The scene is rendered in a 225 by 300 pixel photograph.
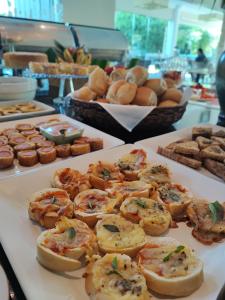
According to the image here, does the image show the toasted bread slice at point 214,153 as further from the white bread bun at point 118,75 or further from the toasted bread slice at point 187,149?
the white bread bun at point 118,75

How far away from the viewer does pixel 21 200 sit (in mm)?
716

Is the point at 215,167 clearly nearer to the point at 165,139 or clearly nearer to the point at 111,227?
the point at 165,139

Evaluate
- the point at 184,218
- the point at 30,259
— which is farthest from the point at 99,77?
the point at 30,259

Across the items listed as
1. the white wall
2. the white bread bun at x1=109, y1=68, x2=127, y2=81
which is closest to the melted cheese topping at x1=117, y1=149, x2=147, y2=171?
the white bread bun at x1=109, y1=68, x2=127, y2=81

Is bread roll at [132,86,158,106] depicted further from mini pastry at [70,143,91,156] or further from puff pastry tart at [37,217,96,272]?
puff pastry tart at [37,217,96,272]

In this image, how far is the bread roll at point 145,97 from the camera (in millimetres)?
1171

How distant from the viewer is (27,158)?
0.95 metres

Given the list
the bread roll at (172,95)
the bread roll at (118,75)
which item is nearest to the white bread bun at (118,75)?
the bread roll at (118,75)

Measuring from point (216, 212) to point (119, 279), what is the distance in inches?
13.0

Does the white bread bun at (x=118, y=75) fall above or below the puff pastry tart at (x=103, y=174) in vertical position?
above

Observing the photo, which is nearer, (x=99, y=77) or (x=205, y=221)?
(x=205, y=221)

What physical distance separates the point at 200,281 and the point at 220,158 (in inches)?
21.5

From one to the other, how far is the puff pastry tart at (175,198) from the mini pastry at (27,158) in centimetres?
47

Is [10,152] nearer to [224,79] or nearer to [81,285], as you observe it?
[81,285]
